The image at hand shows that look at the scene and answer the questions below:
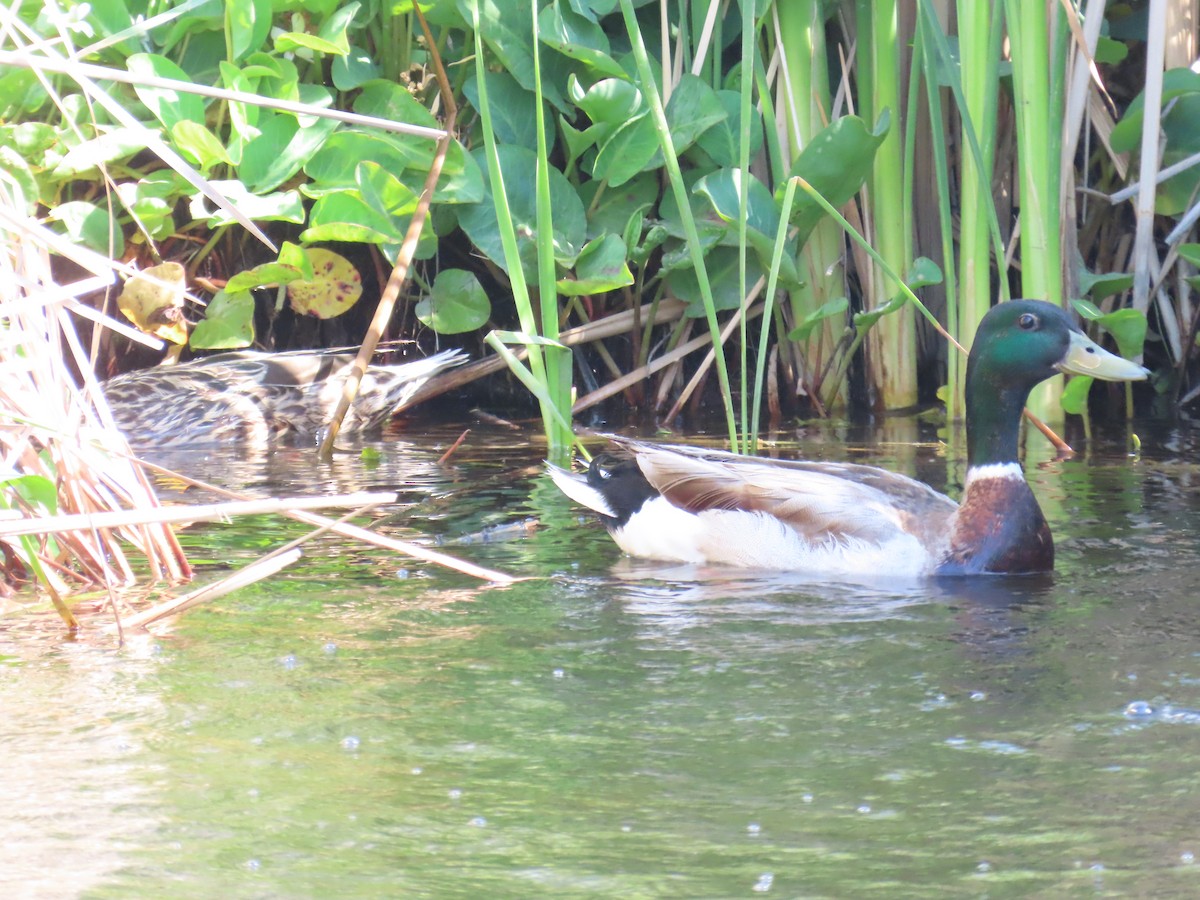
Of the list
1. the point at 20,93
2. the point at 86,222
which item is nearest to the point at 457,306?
the point at 86,222

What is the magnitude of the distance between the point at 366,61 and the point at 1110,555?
13.8 ft

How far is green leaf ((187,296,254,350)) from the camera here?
25.2 ft

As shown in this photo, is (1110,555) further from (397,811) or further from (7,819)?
(7,819)

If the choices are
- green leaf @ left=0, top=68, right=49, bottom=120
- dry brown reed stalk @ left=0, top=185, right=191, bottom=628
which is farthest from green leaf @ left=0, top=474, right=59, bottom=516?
green leaf @ left=0, top=68, right=49, bottom=120

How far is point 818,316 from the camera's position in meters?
7.27

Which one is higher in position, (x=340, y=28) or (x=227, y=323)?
(x=340, y=28)

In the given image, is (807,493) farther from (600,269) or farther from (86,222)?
(86,222)

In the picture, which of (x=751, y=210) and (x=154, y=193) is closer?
(x=154, y=193)

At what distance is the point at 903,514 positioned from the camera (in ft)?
16.9

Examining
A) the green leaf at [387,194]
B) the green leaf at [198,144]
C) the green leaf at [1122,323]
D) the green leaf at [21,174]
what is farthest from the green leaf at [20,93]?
the green leaf at [1122,323]

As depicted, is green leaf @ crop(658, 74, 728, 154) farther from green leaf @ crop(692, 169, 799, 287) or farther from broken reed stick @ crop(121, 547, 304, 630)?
broken reed stick @ crop(121, 547, 304, 630)

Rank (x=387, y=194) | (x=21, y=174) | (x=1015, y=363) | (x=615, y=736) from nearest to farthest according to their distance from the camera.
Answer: (x=615, y=736) < (x=1015, y=363) < (x=21, y=174) < (x=387, y=194)

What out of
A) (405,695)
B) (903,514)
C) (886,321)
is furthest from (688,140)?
(405,695)

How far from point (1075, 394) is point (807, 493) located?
102 inches
